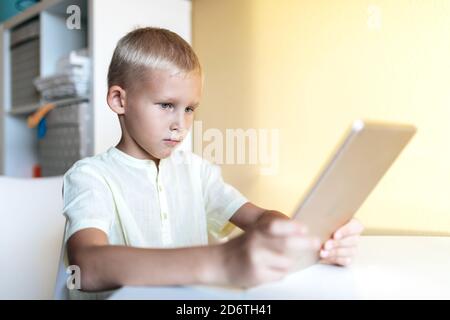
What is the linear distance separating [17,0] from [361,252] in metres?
1.90

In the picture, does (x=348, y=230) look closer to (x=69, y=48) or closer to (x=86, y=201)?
(x=86, y=201)

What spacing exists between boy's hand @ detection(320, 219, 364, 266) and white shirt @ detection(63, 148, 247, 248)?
27cm

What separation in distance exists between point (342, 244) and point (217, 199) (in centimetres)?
38

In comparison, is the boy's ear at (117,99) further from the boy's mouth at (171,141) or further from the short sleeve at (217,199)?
the short sleeve at (217,199)

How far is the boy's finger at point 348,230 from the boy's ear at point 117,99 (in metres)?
0.41

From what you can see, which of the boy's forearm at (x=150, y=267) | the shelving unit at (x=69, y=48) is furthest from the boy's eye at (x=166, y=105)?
the shelving unit at (x=69, y=48)

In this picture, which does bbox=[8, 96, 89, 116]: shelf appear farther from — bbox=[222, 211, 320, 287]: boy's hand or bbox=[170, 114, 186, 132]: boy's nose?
bbox=[222, 211, 320, 287]: boy's hand

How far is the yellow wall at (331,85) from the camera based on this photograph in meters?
1.09

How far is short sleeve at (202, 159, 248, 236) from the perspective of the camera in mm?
908

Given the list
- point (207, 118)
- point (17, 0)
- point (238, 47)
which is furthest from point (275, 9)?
point (17, 0)

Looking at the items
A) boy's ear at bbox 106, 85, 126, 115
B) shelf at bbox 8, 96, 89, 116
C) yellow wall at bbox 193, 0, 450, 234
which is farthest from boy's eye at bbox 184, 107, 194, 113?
shelf at bbox 8, 96, 89, 116

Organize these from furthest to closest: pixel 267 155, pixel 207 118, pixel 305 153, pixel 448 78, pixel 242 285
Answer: pixel 207 118
pixel 267 155
pixel 305 153
pixel 448 78
pixel 242 285

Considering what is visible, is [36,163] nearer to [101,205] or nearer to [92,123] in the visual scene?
[92,123]

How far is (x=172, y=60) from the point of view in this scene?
2.56 ft
